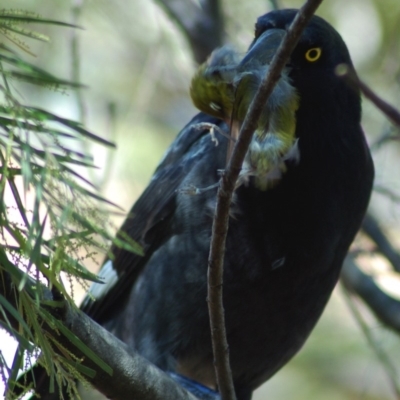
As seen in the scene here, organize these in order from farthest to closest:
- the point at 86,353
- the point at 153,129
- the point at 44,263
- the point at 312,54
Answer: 1. the point at 153,129
2. the point at 312,54
3. the point at 86,353
4. the point at 44,263

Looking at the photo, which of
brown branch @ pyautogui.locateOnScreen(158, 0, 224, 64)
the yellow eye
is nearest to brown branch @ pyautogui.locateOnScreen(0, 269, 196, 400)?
the yellow eye

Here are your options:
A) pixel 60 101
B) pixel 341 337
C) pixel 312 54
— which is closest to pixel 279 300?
pixel 312 54

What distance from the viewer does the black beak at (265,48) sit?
211cm

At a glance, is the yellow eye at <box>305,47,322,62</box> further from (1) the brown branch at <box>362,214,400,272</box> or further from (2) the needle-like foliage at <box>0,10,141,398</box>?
(2) the needle-like foliage at <box>0,10,141,398</box>

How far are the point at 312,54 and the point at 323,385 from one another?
2.78 metres

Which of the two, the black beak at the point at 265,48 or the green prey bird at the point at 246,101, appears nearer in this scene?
the green prey bird at the point at 246,101

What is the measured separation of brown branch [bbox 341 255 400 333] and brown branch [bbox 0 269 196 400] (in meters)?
1.22

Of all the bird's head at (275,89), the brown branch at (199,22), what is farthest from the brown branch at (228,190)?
the brown branch at (199,22)

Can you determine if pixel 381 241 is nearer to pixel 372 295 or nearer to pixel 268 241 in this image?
→ pixel 372 295

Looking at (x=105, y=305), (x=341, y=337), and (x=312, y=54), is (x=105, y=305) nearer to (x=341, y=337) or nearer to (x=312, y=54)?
(x=312, y=54)

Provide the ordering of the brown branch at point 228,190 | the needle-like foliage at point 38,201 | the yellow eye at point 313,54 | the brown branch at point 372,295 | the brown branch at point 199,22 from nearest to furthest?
the needle-like foliage at point 38,201, the brown branch at point 228,190, the yellow eye at point 313,54, the brown branch at point 372,295, the brown branch at point 199,22

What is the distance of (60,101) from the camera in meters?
4.21

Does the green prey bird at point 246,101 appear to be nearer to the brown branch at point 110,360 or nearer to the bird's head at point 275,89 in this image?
the bird's head at point 275,89

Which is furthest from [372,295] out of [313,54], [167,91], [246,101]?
[167,91]
